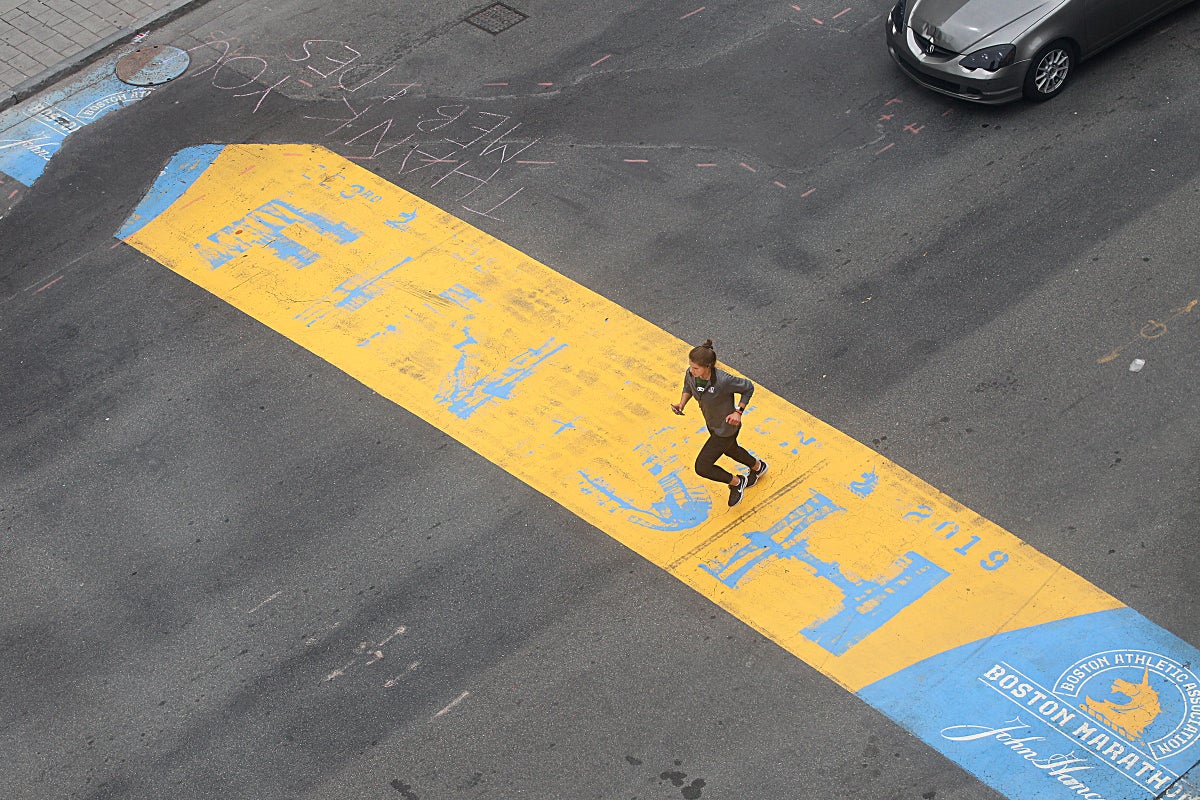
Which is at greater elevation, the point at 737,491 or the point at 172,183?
the point at 172,183

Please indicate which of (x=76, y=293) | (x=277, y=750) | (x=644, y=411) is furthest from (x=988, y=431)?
(x=76, y=293)

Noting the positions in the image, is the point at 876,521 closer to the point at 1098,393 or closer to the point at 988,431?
the point at 988,431

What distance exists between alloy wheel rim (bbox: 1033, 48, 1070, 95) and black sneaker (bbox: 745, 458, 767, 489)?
5812mm

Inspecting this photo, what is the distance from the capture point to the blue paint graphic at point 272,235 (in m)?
12.1

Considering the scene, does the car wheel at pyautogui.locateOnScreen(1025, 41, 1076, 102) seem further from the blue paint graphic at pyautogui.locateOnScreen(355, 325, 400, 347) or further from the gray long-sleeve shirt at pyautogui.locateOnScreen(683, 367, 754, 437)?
the blue paint graphic at pyautogui.locateOnScreen(355, 325, 400, 347)

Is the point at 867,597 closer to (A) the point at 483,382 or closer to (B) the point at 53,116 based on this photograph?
(A) the point at 483,382

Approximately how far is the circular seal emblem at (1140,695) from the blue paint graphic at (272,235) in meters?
7.61

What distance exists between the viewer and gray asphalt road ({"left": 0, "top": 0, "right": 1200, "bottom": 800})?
8.25 metres

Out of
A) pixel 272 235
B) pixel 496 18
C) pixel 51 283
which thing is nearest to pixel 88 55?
pixel 51 283

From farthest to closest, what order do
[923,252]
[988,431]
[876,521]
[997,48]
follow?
1. [997,48]
2. [923,252]
3. [988,431]
4. [876,521]

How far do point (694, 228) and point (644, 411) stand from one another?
247 cm

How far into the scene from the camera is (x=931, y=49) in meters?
12.8

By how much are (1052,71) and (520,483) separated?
7222 millimetres

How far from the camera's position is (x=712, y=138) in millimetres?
12867
